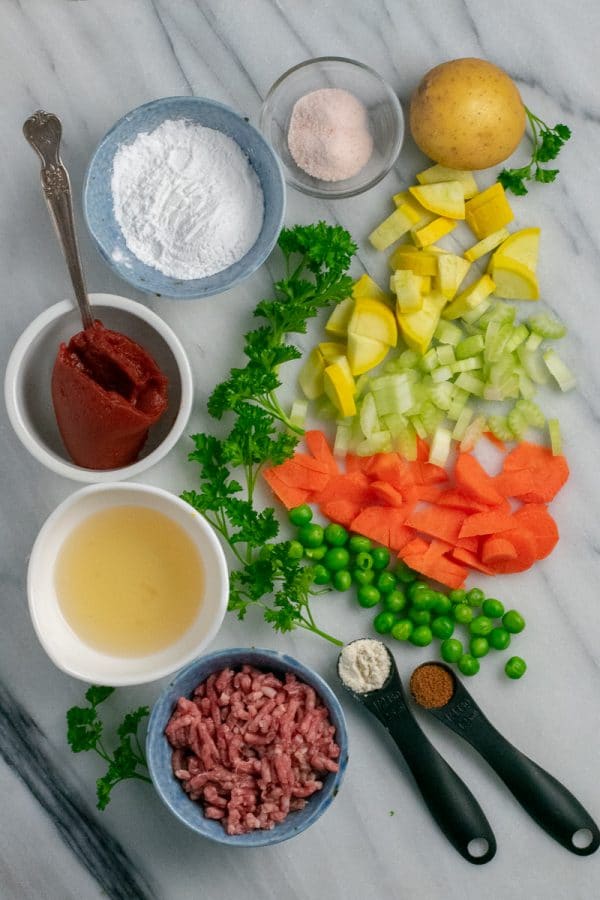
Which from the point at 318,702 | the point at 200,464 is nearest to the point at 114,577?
the point at 200,464

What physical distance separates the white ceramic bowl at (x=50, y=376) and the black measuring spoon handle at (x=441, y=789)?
907 millimetres

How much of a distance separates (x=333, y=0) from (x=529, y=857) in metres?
2.24

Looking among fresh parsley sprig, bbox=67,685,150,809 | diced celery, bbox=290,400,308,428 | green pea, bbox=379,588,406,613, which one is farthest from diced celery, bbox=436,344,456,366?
fresh parsley sprig, bbox=67,685,150,809

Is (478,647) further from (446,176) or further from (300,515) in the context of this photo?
(446,176)

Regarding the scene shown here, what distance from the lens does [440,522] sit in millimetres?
2385

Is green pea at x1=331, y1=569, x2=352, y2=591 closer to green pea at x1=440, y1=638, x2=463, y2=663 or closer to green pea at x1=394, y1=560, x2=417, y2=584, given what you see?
green pea at x1=394, y1=560, x2=417, y2=584

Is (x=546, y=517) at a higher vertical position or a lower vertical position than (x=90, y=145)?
lower

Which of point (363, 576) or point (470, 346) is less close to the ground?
point (470, 346)

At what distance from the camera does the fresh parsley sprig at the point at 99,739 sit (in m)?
2.23

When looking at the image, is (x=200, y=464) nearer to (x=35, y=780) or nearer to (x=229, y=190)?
(x=229, y=190)

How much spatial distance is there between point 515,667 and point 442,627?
0.22 metres

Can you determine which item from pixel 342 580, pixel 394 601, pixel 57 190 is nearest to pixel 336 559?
pixel 342 580

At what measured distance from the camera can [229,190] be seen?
7.25 ft

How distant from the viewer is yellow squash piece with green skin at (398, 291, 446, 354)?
2324mm
